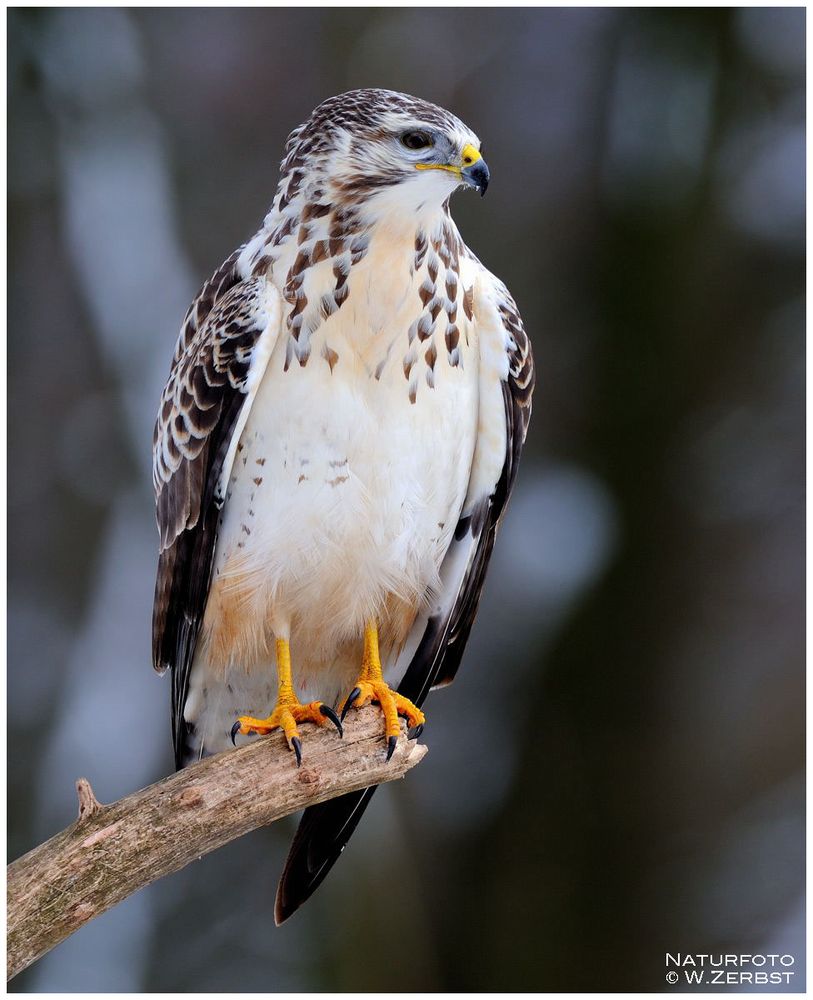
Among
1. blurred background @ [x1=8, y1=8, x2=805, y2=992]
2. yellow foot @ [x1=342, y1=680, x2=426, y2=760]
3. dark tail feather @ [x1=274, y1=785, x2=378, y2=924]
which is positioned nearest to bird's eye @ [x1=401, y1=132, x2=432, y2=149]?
yellow foot @ [x1=342, y1=680, x2=426, y2=760]

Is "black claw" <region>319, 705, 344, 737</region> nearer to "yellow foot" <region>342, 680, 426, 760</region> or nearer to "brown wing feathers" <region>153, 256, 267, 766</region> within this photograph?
"yellow foot" <region>342, 680, 426, 760</region>

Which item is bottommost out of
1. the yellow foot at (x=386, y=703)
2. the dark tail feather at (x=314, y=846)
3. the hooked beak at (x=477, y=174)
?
the dark tail feather at (x=314, y=846)

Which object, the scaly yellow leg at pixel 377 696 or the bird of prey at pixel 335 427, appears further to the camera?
the scaly yellow leg at pixel 377 696

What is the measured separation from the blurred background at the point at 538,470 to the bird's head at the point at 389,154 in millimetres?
2416

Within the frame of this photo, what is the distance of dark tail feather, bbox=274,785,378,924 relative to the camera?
3330 millimetres

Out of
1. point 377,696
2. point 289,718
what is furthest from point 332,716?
point 377,696

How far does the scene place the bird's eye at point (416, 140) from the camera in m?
2.76

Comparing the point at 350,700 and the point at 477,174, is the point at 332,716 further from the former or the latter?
the point at 477,174

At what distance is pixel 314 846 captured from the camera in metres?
3.37

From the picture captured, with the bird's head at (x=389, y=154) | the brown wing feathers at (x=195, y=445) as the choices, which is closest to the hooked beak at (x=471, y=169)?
the bird's head at (x=389, y=154)

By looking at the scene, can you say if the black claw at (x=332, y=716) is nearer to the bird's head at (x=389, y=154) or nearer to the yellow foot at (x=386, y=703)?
the yellow foot at (x=386, y=703)

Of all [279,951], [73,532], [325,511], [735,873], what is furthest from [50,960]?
[325,511]

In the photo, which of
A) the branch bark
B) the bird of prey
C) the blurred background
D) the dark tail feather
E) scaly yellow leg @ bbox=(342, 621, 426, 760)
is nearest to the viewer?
the branch bark

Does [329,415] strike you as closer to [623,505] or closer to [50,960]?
[623,505]
